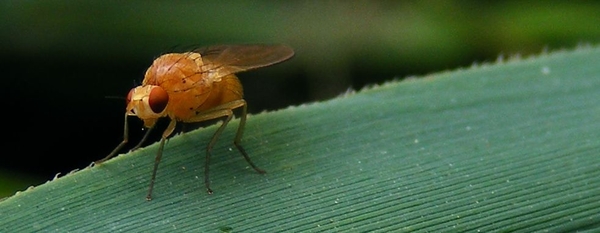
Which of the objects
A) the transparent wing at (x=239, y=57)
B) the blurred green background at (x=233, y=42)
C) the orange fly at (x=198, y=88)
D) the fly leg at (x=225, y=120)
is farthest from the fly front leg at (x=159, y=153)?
the blurred green background at (x=233, y=42)

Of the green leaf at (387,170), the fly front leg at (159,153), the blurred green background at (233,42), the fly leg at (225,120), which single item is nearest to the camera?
the green leaf at (387,170)

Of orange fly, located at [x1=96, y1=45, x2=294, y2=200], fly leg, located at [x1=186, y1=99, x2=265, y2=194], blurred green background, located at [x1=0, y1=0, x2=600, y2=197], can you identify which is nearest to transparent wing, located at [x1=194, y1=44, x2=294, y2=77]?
orange fly, located at [x1=96, y1=45, x2=294, y2=200]

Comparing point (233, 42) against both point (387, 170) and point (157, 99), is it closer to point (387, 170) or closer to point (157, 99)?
point (157, 99)

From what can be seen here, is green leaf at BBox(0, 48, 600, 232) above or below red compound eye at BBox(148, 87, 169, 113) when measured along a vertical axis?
below

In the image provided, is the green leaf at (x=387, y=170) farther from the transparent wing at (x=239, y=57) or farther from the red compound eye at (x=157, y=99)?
the transparent wing at (x=239, y=57)

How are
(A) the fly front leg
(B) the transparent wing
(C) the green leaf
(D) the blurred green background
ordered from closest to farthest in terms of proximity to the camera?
→ 1. (C) the green leaf
2. (A) the fly front leg
3. (B) the transparent wing
4. (D) the blurred green background

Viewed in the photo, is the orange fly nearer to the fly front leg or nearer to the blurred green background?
the fly front leg

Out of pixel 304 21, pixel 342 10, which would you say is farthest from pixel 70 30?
pixel 342 10

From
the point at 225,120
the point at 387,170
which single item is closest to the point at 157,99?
the point at 225,120
